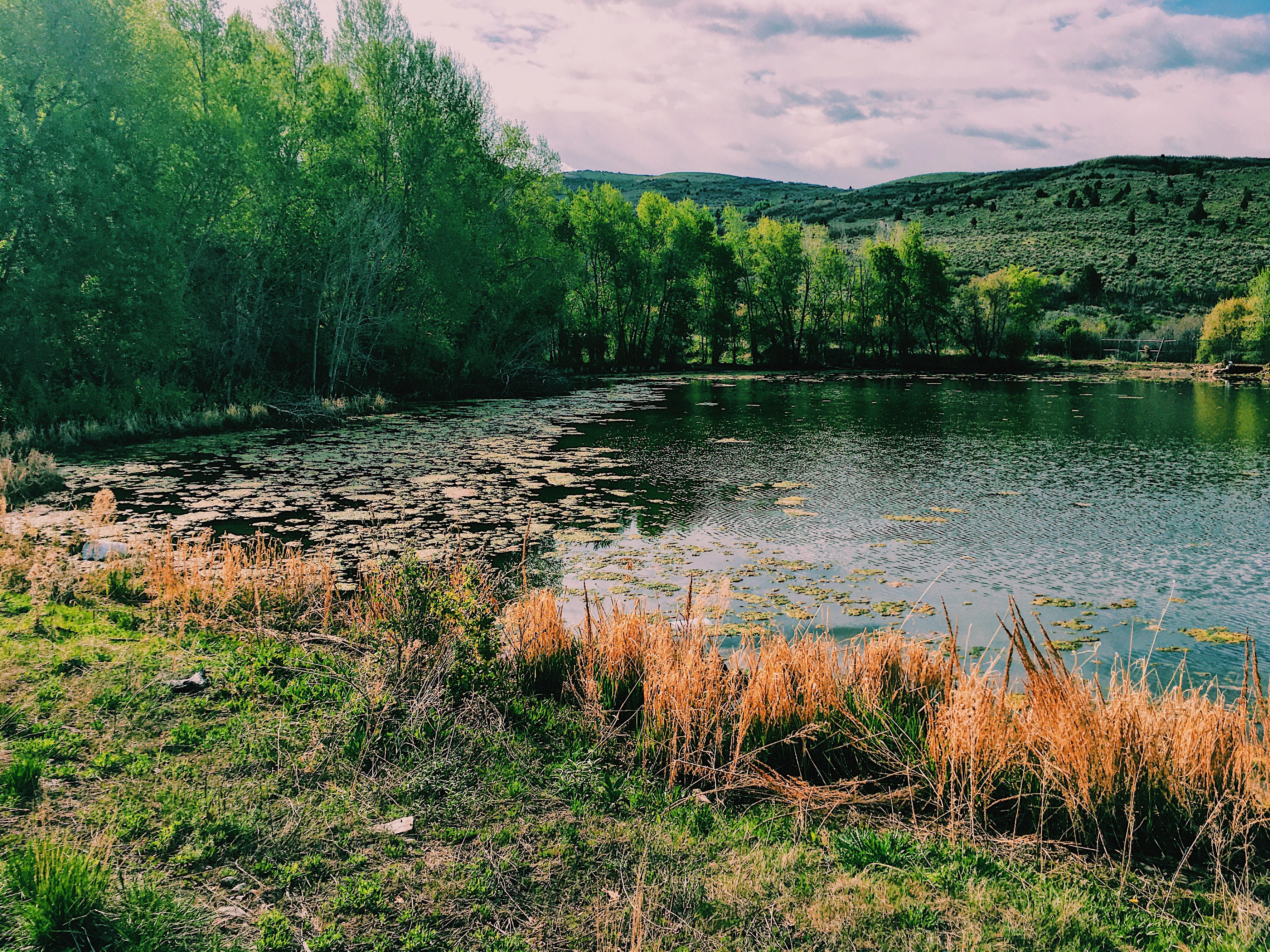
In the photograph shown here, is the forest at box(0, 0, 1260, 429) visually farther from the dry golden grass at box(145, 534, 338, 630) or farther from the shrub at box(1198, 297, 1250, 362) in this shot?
the shrub at box(1198, 297, 1250, 362)

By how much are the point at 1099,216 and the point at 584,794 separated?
104 m

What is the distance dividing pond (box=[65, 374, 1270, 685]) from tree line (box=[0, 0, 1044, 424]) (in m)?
3.81

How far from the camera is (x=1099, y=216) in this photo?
85250 mm

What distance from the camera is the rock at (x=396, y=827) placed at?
387 centimetres

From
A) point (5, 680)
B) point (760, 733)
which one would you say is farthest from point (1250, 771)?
point (5, 680)

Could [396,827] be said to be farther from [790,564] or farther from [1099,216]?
[1099,216]

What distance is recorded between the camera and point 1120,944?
327 centimetres

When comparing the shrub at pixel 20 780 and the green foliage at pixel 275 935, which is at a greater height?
the shrub at pixel 20 780

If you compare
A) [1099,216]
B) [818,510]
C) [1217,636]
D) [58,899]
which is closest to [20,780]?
[58,899]

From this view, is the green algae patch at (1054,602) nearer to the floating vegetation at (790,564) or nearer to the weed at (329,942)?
the floating vegetation at (790,564)

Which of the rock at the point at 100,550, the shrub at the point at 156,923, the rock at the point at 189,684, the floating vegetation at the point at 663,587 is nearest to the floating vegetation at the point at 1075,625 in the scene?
the floating vegetation at the point at 663,587

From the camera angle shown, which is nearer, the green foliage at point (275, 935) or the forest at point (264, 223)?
the green foliage at point (275, 935)

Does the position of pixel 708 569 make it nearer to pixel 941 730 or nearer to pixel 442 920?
pixel 941 730

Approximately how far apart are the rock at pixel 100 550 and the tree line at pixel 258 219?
37.7 feet
